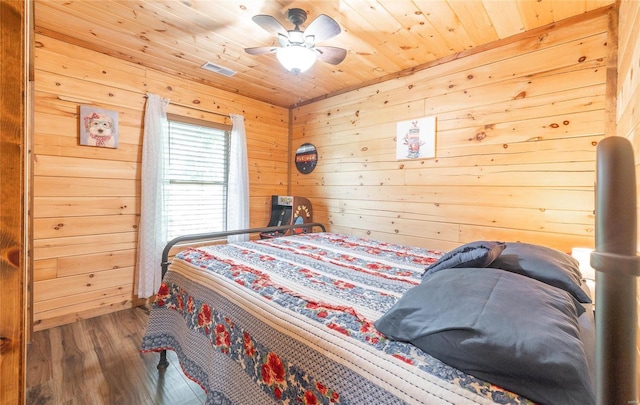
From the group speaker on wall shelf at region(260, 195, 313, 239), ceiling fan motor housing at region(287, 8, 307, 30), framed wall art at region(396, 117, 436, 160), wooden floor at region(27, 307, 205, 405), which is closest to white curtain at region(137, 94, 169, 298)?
wooden floor at region(27, 307, 205, 405)

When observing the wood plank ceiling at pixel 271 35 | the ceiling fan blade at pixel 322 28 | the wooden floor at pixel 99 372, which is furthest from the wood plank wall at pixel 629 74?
the wooden floor at pixel 99 372

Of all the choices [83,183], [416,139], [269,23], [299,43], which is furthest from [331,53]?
[83,183]

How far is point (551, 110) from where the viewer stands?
2.16 m

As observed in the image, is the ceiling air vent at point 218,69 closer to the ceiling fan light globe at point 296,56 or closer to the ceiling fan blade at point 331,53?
the ceiling fan light globe at point 296,56

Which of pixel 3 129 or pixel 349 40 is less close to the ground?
pixel 349 40

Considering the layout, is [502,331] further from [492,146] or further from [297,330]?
[492,146]

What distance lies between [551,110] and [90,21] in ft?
12.1

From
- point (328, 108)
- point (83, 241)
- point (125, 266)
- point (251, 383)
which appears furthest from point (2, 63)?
point (328, 108)

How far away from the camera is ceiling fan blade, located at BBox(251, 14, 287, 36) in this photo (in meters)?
1.79

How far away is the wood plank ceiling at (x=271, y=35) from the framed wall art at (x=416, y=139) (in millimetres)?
580

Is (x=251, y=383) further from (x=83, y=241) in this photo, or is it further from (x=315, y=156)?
(x=315, y=156)

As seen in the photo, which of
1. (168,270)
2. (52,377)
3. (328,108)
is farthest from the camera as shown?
(328,108)

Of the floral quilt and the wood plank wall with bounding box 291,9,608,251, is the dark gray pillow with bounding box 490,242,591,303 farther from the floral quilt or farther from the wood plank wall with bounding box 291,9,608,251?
the wood plank wall with bounding box 291,9,608,251

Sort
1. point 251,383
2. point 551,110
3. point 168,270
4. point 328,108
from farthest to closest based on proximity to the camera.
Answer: point 328,108 → point 551,110 → point 168,270 → point 251,383
